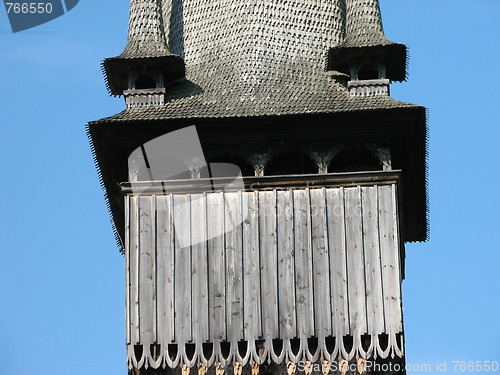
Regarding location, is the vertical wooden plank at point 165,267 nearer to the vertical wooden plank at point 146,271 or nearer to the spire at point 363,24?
the vertical wooden plank at point 146,271

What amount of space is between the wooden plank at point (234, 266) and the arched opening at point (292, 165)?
1.03 metres

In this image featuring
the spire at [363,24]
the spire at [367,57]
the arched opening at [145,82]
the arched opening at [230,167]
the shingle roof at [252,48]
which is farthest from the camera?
the arched opening at [145,82]

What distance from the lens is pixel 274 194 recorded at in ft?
116

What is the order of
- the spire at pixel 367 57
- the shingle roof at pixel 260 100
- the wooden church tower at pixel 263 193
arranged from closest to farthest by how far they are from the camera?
1. the wooden church tower at pixel 263 193
2. the shingle roof at pixel 260 100
3. the spire at pixel 367 57

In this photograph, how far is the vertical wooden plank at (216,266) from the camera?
34.4m

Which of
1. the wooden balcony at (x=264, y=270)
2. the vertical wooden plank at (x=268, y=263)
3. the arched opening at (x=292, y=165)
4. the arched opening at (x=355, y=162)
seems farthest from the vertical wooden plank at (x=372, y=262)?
the vertical wooden plank at (x=268, y=263)

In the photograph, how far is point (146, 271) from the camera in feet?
114

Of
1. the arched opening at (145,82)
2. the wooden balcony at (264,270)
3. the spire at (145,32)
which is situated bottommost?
the wooden balcony at (264,270)

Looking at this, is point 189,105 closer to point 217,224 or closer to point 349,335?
point 217,224

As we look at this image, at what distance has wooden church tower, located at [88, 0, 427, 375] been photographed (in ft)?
112

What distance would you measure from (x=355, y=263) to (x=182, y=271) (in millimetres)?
3009

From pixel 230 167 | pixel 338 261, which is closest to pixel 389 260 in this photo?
pixel 338 261

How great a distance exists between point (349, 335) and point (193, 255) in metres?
3.09

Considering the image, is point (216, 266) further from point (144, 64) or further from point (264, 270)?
point (144, 64)
